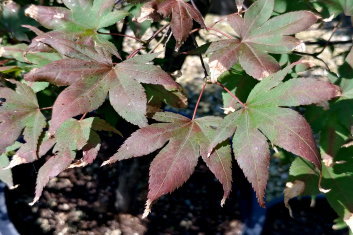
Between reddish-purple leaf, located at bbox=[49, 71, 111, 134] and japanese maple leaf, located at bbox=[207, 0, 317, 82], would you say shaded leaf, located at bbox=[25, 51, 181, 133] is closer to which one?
reddish-purple leaf, located at bbox=[49, 71, 111, 134]

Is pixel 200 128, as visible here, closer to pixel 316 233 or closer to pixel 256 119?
pixel 256 119

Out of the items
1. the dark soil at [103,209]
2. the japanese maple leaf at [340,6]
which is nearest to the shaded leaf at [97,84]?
the japanese maple leaf at [340,6]

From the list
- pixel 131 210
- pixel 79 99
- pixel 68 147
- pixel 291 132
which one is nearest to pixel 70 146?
pixel 68 147

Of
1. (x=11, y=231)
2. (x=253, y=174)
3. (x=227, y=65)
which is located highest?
(x=227, y=65)

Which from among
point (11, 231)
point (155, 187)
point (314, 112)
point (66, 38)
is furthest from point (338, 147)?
point (11, 231)

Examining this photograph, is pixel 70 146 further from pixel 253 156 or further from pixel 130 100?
pixel 253 156

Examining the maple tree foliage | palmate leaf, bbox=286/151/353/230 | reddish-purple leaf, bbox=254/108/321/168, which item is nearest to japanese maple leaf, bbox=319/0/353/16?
the maple tree foliage
